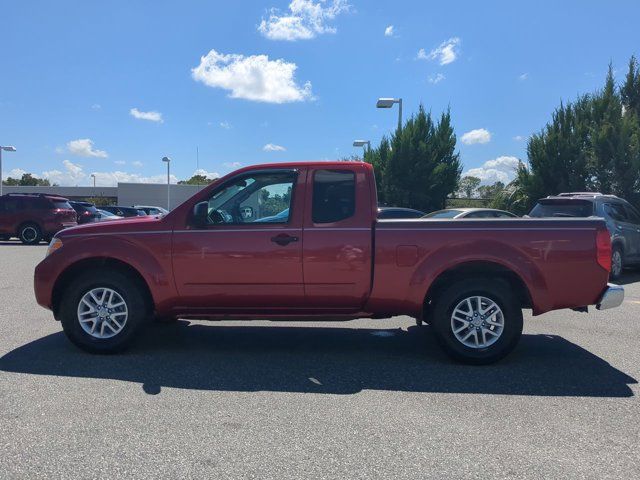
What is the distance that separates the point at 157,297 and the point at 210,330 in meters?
1.46

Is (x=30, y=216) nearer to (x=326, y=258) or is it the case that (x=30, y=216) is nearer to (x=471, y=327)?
(x=326, y=258)

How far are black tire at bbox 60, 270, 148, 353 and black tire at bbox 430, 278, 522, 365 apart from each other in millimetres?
3016

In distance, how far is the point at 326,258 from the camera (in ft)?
17.1

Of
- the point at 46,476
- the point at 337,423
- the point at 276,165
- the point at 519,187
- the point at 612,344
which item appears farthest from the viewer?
the point at 519,187

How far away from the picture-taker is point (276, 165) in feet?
18.2

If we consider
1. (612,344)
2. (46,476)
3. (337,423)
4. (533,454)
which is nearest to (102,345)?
(46,476)

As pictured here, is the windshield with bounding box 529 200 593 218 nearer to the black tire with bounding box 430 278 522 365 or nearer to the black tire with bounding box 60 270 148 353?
the black tire with bounding box 430 278 522 365

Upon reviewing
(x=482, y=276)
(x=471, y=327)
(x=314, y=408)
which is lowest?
(x=314, y=408)

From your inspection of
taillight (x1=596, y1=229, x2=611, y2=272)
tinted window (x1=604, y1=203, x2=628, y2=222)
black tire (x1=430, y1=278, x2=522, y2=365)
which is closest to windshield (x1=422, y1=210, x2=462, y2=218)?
tinted window (x1=604, y1=203, x2=628, y2=222)

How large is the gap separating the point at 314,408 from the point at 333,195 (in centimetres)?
221

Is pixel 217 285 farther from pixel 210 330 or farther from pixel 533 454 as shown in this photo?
pixel 533 454

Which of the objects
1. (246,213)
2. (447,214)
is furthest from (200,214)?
(447,214)

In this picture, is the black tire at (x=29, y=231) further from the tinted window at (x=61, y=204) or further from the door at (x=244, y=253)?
the door at (x=244, y=253)

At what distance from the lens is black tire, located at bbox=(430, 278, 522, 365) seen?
516 centimetres
